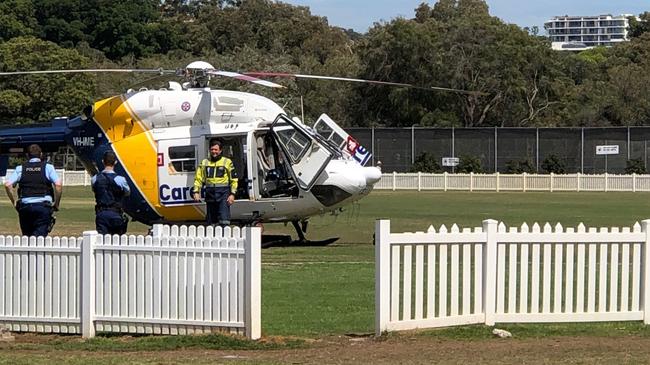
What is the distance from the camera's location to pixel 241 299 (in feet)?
36.1

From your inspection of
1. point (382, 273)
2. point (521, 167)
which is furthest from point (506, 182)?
point (382, 273)

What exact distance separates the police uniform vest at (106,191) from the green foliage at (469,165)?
51.5 meters

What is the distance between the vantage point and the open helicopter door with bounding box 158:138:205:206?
75.5 ft

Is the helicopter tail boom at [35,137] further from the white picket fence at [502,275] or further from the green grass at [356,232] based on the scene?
the white picket fence at [502,275]

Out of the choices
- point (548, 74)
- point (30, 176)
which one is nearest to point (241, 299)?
point (30, 176)

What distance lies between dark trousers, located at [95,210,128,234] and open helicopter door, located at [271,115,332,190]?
788 centimetres

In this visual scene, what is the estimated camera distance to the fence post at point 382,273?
36.1 ft

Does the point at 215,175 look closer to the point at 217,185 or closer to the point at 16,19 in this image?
the point at 217,185

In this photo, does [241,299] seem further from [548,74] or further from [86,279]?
[548,74]

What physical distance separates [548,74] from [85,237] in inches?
2864

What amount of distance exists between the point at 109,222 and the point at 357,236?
12.3 metres

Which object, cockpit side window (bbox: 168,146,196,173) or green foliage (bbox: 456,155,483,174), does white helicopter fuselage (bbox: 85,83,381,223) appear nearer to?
cockpit side window (bbox: 168,146,196,173)

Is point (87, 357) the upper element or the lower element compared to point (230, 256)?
lower

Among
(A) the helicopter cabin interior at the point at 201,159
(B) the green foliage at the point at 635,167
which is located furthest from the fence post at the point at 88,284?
(B) the green foliage at the point at 635,167
